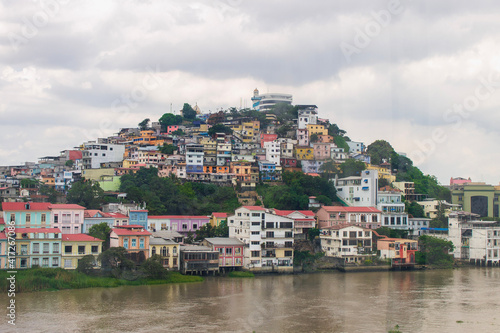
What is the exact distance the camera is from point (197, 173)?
3769 centimetres

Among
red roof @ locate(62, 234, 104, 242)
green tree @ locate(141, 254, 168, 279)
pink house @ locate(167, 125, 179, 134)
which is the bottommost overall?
green tree @ locate(141, 254, 168, 279)

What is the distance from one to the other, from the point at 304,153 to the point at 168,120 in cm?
1301

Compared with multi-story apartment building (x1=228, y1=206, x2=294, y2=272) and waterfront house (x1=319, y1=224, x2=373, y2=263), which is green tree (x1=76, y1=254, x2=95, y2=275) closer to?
multi-story apartment building (x1=228, y1=206, x2=294, y2=272)

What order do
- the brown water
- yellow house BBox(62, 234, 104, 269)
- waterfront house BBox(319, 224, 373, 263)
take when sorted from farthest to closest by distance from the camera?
waterfront house BBox(319, 224, 373, 263)
yellow house BBox(62, 234, 104, 269)
the brown water

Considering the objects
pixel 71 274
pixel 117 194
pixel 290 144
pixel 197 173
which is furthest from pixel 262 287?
pixel 290 144

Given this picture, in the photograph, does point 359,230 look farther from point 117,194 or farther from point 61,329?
point 61,329

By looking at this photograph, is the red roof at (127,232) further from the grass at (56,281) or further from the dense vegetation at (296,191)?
the dense vegetation at (296,191)

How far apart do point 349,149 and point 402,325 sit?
31.5 m

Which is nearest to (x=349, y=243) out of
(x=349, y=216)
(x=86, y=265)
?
(x=349, y=216)

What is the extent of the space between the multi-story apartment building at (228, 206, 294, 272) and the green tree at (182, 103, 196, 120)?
27.3m


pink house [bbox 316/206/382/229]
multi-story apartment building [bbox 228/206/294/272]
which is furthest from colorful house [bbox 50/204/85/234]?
pink house [bbox 316/206/382/229]

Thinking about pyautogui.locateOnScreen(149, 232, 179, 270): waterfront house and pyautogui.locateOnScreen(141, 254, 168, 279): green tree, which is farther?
pyautogui.locateOnScreen(149, 232, 179, 270): waterfront house

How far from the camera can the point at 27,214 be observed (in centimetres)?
2430

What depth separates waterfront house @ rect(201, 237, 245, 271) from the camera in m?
25.6
